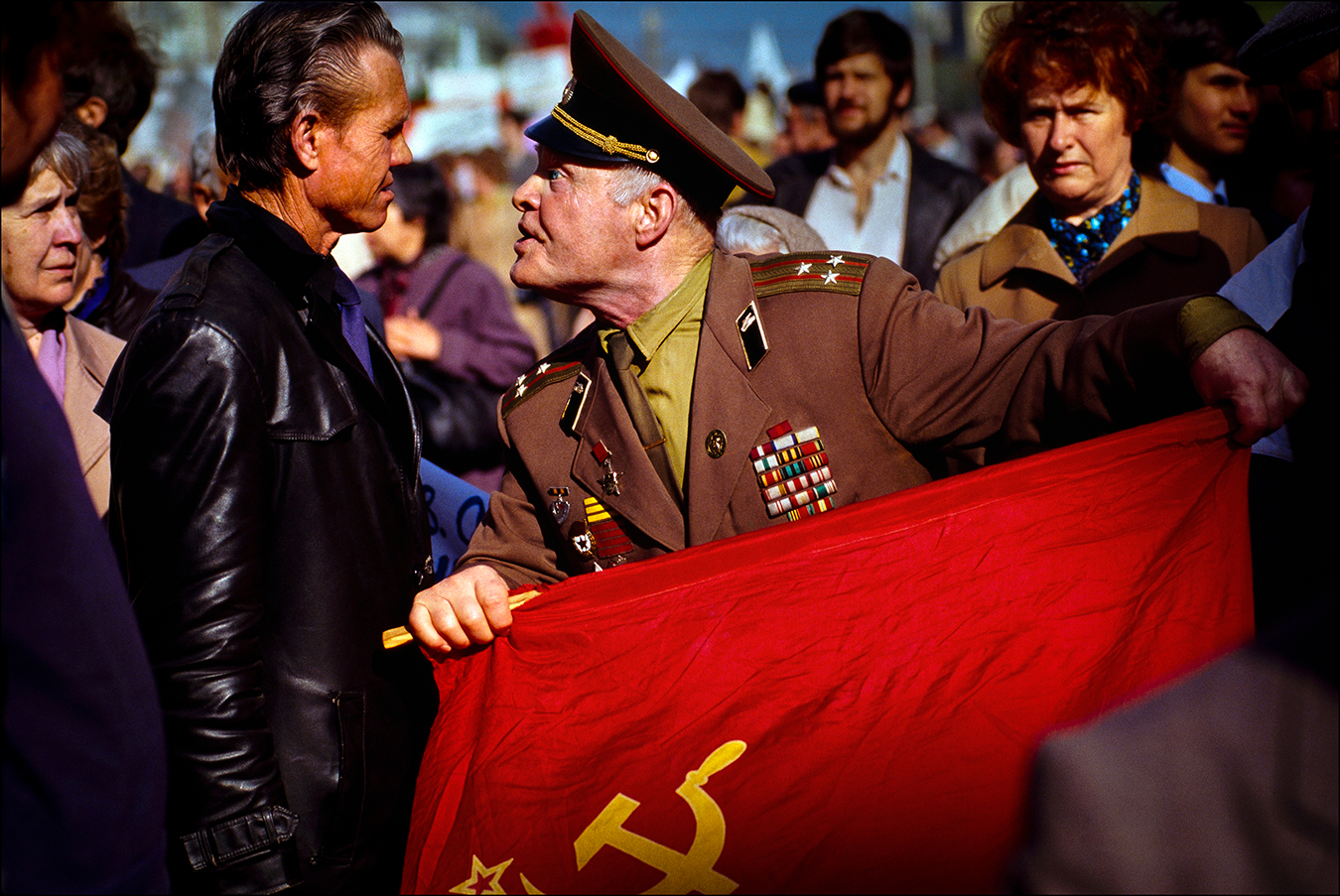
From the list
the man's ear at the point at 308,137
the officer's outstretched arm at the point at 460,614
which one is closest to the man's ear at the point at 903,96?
the man's ear at the point at 308,137

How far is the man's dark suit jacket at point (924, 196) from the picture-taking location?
6.01m

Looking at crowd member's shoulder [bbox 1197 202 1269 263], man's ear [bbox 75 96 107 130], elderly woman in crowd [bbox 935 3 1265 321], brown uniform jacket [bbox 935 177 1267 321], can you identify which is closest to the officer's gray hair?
brown uniform jacket [bbox 935 177 1267 321]

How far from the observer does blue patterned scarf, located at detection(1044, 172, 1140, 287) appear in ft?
12.0

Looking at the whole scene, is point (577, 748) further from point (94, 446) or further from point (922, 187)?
point (922, 187)

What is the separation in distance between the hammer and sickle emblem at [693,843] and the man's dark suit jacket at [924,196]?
3.90 metres

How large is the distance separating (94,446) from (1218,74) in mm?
4509

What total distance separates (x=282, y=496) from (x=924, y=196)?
15.1ft

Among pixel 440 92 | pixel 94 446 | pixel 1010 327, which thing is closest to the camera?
pixel 1010 327

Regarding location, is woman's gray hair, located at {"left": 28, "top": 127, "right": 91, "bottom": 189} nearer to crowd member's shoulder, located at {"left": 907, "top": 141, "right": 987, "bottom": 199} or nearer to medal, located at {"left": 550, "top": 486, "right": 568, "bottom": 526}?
medal, located at {"left": 550, "top": 486, "right": 568, "bottom": 526}

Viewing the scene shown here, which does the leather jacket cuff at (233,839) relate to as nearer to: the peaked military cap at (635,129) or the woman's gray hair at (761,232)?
the peaked military cap at (635,129)

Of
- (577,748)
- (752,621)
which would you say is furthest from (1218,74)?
(577,748)

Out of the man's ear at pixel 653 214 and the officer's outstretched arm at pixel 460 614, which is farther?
the man's ear at pixel 653 214

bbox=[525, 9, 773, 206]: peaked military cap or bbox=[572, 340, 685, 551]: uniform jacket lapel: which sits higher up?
bbox=[525, 9, 773, 206]: peaked military cap

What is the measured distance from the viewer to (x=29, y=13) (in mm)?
1455
